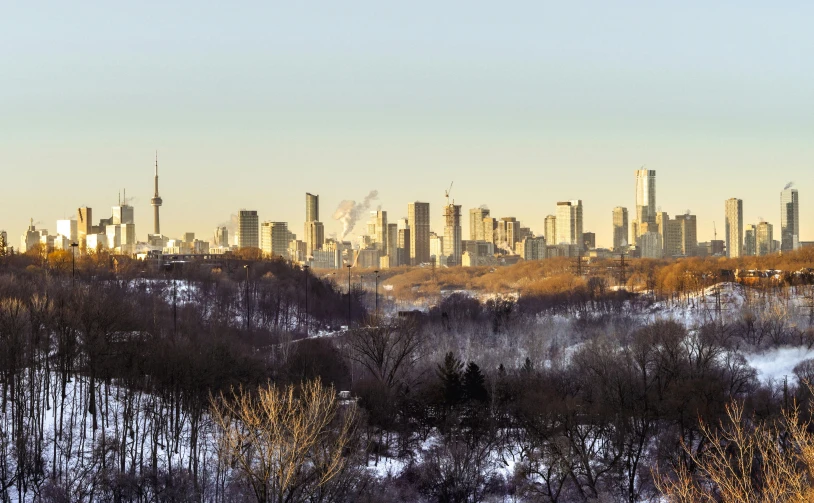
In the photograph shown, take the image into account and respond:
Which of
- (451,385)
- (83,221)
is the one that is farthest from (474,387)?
(83,221)

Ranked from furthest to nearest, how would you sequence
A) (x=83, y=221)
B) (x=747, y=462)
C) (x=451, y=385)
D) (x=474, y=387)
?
(x=83, y=221) → (x=474, y=387) → (x=451, y=385) → (x=747, y=462)

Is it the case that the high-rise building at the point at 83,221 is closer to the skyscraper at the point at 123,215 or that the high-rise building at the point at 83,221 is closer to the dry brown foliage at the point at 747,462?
the skyscraper at the point at 123,215

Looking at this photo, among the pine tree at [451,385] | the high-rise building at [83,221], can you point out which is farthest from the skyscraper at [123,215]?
the pine tree at [451,385]

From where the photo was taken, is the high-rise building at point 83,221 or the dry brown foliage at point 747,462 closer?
the dry brown foliage at point 747,462

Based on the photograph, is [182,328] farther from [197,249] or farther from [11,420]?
[197,249]

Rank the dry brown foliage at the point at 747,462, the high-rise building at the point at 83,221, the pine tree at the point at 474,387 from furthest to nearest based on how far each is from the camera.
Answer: the high-rise building at the point at 83,221 < the pine tree at the point at 474,387 < the dry brown foliage at the point at 747,462

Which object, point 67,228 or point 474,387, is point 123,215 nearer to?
point 67,228

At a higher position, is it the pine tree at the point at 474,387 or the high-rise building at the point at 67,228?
the high-rise building at the point at 67,228

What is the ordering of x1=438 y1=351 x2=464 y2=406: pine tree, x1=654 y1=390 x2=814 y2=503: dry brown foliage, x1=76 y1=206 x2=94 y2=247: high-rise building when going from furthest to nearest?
1. x1=76 y1=206 x2=94 y2=247: high-rise building
2. x1=438 y1=351 x2=464 y2=406: pine tree
3. x1=654 y1=390 x2=814 y2=503: dry brown foliage

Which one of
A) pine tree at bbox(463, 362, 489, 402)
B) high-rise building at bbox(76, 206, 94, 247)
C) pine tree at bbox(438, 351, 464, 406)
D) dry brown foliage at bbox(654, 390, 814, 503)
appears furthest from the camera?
high-rise building at bbox(76, 206, 94, 247)

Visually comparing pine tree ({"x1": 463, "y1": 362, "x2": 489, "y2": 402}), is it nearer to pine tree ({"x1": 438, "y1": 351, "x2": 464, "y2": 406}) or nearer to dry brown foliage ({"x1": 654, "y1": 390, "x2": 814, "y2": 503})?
pine tree ({"x1": 438, "y1": 351, "x2": 464, "y2": 406})

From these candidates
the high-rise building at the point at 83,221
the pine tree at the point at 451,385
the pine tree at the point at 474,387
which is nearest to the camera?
the pine tree at the point at 451,385

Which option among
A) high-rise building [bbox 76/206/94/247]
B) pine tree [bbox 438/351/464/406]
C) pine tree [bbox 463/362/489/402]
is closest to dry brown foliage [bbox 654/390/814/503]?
pine tree [bbox 463/362/489/402]
